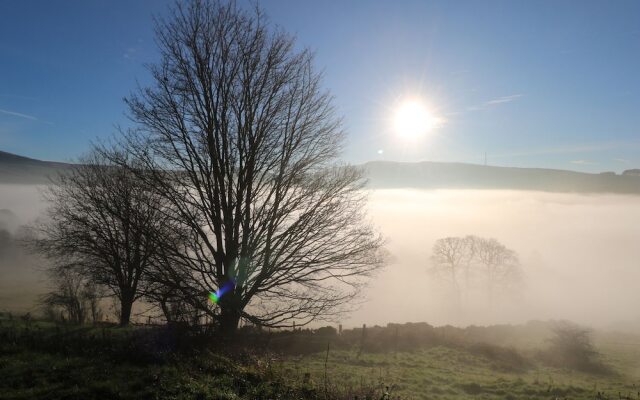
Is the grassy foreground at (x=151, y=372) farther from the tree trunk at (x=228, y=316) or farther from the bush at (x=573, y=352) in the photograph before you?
the bush at (x=573, y=352)

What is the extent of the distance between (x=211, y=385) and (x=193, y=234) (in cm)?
283

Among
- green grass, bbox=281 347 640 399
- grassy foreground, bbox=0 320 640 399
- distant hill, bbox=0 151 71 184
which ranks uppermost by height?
distant hill, bbox=0 151 71 184

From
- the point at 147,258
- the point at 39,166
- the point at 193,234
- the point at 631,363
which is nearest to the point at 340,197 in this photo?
the point at 193,234

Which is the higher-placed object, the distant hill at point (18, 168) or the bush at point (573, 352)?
the distant hill at point (18, 168)

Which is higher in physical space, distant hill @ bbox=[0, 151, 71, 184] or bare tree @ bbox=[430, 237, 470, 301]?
distant hill @ bbox=[0, 151, 71, 184]

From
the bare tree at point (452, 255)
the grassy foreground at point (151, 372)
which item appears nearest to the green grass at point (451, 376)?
the grassy foreground at point (151, 372)

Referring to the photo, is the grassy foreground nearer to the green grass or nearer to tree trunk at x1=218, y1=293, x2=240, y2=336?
the green grass

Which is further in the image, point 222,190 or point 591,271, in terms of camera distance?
point 591,271

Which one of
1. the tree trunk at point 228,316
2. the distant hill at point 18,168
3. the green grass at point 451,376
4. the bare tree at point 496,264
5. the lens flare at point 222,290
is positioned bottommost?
the green grass at point 451,376

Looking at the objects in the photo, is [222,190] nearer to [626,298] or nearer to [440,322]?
[440,322]

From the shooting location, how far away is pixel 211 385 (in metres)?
6.75

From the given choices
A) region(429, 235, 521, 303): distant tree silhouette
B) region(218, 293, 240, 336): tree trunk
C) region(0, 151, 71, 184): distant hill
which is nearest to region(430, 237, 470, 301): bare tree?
region(429, 235, 521, 303): distant tree silhouette

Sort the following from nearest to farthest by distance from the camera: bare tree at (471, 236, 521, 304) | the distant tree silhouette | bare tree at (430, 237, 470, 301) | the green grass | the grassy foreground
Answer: the grassy foreground < the green grass < bare tree at (430, 237, 470, 301) < the distant tree silhouette < bare tree at (471, 236, 521, 304)

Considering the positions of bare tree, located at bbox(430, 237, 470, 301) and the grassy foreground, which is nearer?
the grassy foreground
